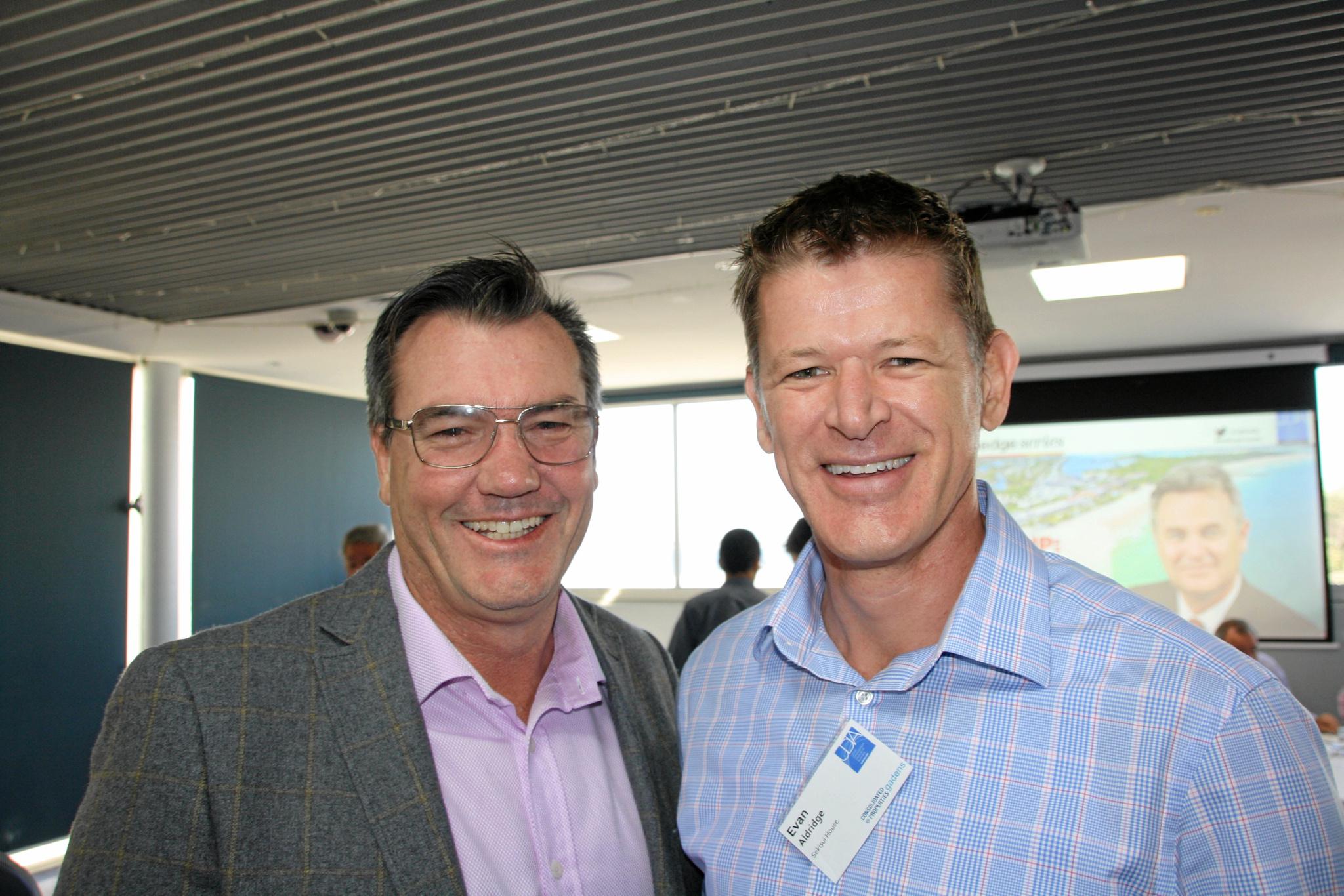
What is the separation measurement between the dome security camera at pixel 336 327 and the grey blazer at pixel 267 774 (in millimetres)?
5059

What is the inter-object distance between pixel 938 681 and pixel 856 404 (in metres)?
0.38

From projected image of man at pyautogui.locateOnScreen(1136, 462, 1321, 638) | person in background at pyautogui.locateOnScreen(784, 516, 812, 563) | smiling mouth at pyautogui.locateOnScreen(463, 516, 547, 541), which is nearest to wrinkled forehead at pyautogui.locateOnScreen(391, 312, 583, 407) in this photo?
smiling mouth at pyautogui.locateOnScreen(463, 516, 547, 541)

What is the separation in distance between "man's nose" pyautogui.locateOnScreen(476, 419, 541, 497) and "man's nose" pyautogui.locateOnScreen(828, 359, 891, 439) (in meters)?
0.51

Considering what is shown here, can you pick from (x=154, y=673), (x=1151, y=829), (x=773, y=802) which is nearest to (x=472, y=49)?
(x=154, y=673)

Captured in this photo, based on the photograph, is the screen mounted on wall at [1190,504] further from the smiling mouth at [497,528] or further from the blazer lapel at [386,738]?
the blazer lapel at [386,738]

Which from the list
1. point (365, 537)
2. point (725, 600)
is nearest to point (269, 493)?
point (365, 537)

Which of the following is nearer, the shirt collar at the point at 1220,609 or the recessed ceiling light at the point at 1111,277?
the recessed ceiling light at the point at 1111,277

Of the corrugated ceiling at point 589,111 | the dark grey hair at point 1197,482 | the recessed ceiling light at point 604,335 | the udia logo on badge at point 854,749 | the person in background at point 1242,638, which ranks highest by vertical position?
the corrugated ceiling at point 589,111

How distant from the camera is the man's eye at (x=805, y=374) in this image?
1.26 metres

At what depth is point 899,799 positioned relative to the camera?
118 cm

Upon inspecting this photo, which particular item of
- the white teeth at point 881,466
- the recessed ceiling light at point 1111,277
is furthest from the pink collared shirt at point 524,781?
the recessed ceiling light at point 1111,277

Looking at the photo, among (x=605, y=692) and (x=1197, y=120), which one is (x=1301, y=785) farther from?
(x=1197, y=120)

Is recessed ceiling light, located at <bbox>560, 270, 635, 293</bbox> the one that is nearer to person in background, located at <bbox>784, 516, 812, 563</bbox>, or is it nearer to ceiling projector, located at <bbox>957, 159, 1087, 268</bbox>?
person in background, located at <bbox>784, 516, 812, 563</bbox>

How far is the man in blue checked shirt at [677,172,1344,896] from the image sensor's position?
3.39 ft
